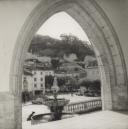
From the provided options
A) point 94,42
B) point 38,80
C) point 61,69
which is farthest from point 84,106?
point 94,42

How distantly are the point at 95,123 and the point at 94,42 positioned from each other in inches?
77.8

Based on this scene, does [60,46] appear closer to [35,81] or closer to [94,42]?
[35,81]

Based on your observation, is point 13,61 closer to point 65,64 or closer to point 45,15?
point 45,15

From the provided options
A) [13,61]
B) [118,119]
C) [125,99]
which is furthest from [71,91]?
[13,61]

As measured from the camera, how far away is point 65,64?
7352 mm

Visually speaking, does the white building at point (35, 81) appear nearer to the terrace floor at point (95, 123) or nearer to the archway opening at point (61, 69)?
the archway opening at point (61, 69)

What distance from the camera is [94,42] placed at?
5.72 meters

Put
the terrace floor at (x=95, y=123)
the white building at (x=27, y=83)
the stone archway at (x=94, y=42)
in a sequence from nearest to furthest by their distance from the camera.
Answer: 1. the terrace floor at (x=95, y=123)
2. the stone archway at (x=94, y=42)
3. the white building at (x=27, y=83)

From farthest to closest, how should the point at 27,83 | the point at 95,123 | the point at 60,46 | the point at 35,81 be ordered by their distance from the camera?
1. the point at 60,46
2. the point at 35,81
3. the point at 27,83
4. the point at 95,123

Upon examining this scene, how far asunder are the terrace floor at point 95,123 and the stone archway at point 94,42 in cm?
44

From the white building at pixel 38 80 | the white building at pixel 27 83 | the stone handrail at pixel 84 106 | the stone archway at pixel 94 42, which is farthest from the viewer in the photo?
the stone handrail at pixel 84 106

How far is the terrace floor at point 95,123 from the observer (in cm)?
427

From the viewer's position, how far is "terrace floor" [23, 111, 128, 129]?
427cm

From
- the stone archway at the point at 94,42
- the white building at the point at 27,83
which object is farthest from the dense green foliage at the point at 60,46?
the stone archway at the point at 94,42
